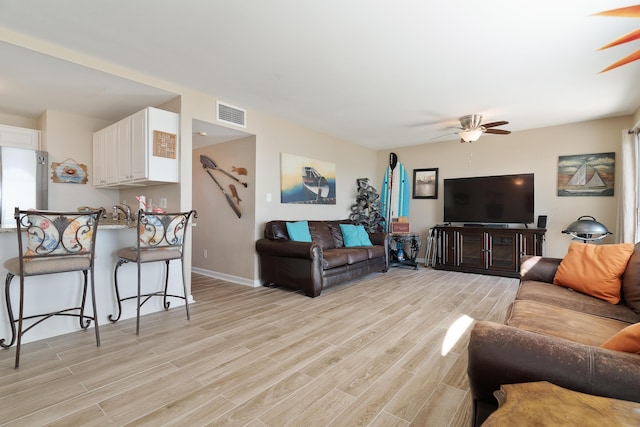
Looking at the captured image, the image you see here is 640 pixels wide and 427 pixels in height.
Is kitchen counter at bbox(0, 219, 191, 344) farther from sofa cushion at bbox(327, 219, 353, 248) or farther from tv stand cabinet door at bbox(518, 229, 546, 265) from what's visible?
tv stand cabinet door at bbox(518, 229, 546, 265)

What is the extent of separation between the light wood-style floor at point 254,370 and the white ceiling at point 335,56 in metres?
2.38

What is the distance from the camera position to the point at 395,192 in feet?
20.6

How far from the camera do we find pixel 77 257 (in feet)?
7.34

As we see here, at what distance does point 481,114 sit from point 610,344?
398cm

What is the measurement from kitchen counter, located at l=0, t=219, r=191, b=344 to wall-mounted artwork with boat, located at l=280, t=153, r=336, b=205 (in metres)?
1.98

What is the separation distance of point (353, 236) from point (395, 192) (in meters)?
1.89

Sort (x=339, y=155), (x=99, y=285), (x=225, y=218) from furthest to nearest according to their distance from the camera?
(x=339, y=155)
(x=225, y=218)
(x=99, y=285)

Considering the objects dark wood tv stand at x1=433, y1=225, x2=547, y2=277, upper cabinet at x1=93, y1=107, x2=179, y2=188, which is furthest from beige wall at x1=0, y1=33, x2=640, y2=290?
dark wood tv stand at x1=433, y1=225, x2=547, y2=277

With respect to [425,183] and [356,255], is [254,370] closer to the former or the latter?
[356,255]

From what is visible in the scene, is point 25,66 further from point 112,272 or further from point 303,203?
point 303,203

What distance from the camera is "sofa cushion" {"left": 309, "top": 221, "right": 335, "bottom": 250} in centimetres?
448

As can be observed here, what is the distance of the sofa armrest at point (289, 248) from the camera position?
363 centimetres

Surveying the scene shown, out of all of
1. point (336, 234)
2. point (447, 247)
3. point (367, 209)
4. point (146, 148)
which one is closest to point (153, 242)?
point (146, 148)

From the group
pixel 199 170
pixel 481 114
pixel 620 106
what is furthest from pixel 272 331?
pixel 620 106
